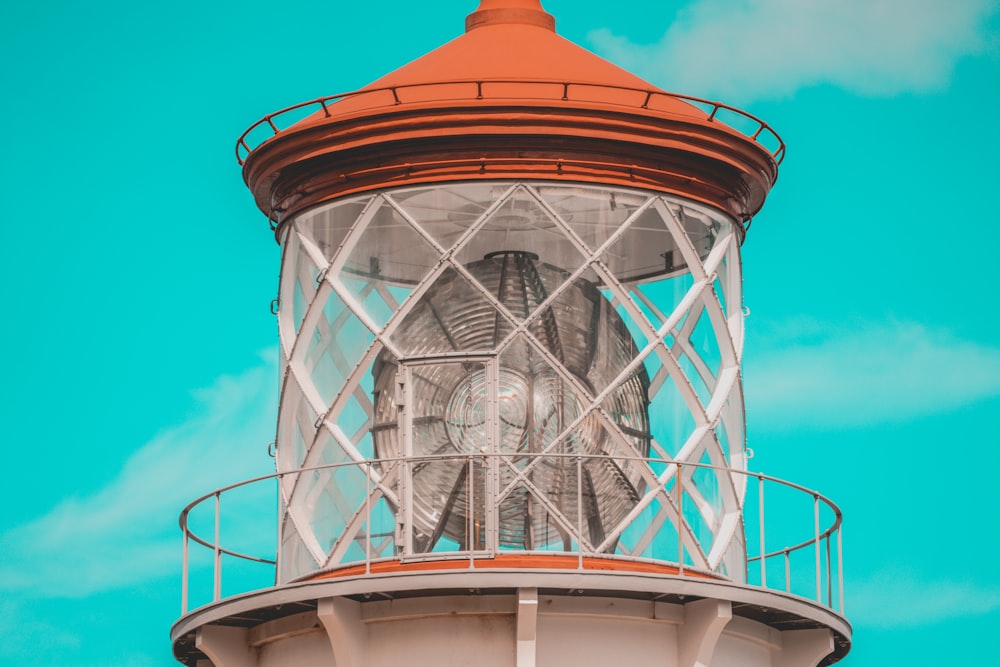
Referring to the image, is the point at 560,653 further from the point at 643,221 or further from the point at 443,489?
the point at 643,221

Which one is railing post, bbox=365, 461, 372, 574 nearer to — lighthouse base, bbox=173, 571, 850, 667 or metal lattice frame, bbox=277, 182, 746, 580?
metal lattice frame, bbox=277, 182, 746, 580

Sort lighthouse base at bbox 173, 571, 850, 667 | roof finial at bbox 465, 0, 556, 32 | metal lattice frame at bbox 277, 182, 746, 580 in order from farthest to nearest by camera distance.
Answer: roof finial at bbox 465, 0, 556, 32 → metal lattice frame at bbox 277, 182, 746, 580 → lighthouse base at bbox 173, 571, 850, 667

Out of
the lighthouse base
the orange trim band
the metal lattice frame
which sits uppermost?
the metal lattice frame

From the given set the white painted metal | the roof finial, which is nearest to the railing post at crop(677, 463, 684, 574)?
the white painted metal

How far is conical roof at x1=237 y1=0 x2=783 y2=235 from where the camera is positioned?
1927 centimetres

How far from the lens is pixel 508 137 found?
19250 mm

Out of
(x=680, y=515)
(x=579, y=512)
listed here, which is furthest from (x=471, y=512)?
(x=680, y=515)

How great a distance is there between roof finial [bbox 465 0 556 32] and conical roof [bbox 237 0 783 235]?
72 cm

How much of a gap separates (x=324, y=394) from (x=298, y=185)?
1.68 m

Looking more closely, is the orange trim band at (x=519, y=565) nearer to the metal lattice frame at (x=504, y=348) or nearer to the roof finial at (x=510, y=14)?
the metal lattice frame at (x=504, y=348)

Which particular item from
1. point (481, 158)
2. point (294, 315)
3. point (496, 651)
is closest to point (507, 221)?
point (481, 158)

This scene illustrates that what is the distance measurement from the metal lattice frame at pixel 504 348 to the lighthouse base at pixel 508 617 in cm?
51

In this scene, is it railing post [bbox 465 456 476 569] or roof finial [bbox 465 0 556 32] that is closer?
railing post [bbox 465 456 476 569]

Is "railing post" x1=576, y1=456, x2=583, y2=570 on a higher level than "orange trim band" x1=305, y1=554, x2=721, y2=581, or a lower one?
higher
